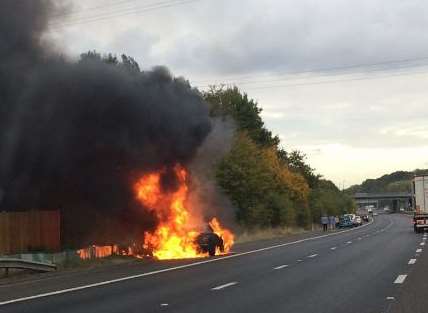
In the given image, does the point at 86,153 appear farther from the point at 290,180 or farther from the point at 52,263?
the point at 290,180

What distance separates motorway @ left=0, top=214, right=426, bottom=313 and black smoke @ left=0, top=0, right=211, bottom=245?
653cm

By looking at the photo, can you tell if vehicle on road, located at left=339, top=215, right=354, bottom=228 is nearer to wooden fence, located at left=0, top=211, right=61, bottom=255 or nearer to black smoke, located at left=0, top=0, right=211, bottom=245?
black smoke, located at left=0, top=0, right=211, bottom=245

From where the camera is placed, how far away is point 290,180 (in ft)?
219

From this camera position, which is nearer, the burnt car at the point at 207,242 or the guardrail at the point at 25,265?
the guardrail at the point at 25,265

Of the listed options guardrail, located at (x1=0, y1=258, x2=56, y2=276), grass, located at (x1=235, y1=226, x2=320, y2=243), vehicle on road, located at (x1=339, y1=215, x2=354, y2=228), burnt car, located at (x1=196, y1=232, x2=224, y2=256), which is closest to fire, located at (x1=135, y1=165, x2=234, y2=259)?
burnt car, located at (x1=196, y1=232, x2=224, y2=256)

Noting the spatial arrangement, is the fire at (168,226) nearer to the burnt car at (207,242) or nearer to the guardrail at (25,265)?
the burnt car at (207,242)

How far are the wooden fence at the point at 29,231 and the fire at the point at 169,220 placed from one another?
374 cm

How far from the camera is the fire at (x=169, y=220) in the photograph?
2634cm

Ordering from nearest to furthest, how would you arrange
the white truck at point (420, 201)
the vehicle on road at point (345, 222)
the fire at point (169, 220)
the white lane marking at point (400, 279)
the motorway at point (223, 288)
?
the motorway at point (223, 288), the white lane marking at point (400, 279), the fire at point (169, 220), the white truck at point (420, 201), the vehicle on road at point (345, 222)

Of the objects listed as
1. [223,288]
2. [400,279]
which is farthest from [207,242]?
[223,288]

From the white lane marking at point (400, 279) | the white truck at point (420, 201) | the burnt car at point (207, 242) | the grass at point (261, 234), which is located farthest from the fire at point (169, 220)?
the white truck at point (420, 201)

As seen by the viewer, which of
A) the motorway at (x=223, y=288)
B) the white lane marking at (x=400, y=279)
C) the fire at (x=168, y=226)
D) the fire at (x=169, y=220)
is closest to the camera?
the motorway at (x=223, y=288)

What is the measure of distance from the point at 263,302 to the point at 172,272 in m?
7.03

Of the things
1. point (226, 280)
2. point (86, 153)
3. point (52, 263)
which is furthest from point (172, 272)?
point (86, 153)
